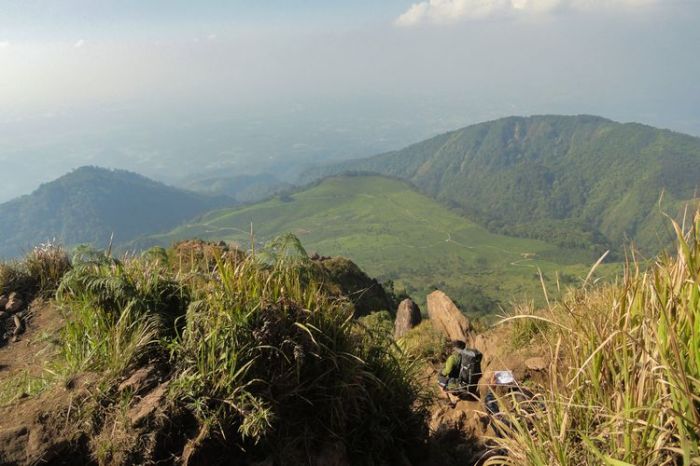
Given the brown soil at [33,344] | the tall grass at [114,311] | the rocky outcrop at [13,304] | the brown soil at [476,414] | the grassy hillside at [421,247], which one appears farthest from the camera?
the grassy hillside at [421,247]

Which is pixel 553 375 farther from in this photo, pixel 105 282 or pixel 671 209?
pixel 671 209

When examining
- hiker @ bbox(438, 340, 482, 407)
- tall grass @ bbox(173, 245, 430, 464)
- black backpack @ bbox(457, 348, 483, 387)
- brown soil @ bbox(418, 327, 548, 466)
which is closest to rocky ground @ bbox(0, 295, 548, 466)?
tall grass @ bbox(173, 245, 430, 464)

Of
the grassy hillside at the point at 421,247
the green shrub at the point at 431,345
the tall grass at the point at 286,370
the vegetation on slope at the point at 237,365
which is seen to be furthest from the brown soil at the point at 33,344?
the grassy hillside at the point at 421,247

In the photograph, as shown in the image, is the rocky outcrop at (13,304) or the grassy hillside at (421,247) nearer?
the rocky outcrop at (13,304)

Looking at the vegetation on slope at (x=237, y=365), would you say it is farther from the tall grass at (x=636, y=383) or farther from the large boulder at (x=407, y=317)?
the large boulder at (x=407, y=317)

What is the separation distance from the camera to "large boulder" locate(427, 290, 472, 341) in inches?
472

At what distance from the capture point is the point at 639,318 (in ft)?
9.20

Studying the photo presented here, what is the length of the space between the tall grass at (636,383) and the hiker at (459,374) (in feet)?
13.7

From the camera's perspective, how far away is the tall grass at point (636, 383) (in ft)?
7.30

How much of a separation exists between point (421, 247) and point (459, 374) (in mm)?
147911

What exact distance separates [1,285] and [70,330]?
304 cm

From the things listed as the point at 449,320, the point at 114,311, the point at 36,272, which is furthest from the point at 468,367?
the point at 36,272

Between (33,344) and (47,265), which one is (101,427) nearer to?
(33,344)

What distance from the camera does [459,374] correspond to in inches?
296
